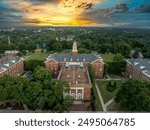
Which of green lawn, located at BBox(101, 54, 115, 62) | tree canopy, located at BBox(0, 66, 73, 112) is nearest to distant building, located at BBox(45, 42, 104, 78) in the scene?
green lawn, located at BBox(101, 54, 115, 62)

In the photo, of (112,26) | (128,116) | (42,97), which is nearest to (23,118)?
(128,116)

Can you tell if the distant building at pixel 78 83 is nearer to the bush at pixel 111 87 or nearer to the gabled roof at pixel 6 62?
the bush at pixel 111 87

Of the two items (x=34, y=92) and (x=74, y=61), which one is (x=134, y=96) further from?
(x=74, y=61)

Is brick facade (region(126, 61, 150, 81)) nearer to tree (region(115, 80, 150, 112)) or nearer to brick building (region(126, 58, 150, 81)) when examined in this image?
brick building (region(126, 58, 150, 81))

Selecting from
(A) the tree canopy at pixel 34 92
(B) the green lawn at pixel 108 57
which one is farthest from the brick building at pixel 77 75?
(A) the tree canopy at pixel 34 92

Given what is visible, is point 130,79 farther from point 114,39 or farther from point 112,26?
point 112,26
